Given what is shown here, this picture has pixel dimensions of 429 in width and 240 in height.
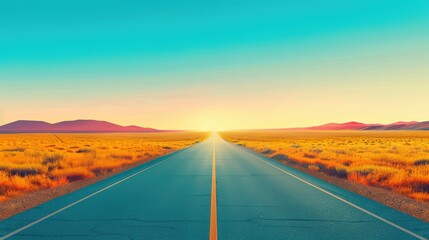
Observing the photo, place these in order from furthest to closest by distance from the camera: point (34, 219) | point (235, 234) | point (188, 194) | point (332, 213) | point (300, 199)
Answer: point (188, 194) < point (300, 199) < point (332, 213) < point (34, 219) < point (235, 234)

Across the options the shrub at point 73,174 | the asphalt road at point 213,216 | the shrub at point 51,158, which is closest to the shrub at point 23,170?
the shrub at point 73,174

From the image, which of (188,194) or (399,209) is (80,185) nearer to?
(188,194)

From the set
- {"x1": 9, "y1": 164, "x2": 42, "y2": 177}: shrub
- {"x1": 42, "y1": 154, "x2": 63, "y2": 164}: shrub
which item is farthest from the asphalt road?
{"x1": 42, "y1": 154, "x2": 63, "y2": 164}: shrub

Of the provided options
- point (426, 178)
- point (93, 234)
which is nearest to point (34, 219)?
point (93, 234)

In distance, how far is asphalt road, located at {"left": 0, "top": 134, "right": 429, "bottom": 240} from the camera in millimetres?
5895

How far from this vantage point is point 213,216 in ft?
23.4

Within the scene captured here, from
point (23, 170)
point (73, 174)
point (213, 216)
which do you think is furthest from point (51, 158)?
point (213, 216)

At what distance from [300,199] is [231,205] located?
2.14m

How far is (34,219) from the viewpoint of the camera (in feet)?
23.0

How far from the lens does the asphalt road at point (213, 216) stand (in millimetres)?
5895

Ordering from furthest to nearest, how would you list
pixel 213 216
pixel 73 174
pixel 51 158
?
pixel 51 158 < pixel 73 174 < pixel 213 216

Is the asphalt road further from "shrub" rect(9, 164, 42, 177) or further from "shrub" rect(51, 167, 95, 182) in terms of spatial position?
"shrub" rect(9, 164, 42, 177)

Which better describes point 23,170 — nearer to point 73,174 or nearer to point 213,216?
point 73,174

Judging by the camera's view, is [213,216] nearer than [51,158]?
Yes
